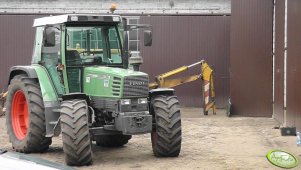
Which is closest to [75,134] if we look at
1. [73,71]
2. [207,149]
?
[73,71]

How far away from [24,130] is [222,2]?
44.9 ft

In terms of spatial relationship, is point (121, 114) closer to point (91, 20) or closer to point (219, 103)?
point (91, 20)

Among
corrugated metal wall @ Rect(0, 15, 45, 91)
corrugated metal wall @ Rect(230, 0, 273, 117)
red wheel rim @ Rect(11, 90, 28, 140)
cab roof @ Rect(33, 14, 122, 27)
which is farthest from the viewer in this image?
corrugated metal wall @ Rect(0, 15, 45, 91)

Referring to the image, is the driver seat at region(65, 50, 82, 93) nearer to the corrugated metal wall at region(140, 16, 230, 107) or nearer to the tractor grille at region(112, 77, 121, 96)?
the tractor grille at region(112, 77, 121, 96)

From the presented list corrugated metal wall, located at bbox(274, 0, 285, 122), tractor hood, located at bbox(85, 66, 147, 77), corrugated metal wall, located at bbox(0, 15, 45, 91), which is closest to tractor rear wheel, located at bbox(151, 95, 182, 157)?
tractor hood, located at bbox(85, 66, 147, 77)

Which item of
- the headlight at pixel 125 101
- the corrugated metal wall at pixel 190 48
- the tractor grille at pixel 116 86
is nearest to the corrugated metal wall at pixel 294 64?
the headlight at pixel 125 101

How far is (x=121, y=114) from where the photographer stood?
349 inches

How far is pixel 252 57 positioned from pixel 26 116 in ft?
26.9

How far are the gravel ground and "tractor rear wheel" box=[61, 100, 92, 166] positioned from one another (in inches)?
13.0

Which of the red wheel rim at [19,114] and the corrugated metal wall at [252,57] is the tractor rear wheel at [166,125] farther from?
the corrugated metal wall at [252,57]

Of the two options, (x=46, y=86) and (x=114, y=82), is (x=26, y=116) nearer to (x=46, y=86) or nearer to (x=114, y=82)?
(x=46, y=86)

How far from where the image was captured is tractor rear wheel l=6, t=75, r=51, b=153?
9.55m

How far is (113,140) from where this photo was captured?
34.9ft

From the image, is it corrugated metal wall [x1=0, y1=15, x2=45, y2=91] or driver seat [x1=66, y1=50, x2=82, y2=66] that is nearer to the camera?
driver seat [x1=66, y1=50, x2=82, y2=66]
